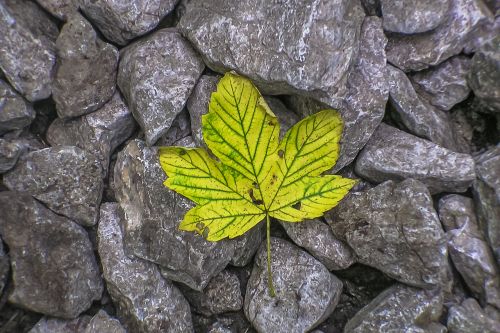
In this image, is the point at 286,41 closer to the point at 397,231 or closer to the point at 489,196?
the point at 397,231

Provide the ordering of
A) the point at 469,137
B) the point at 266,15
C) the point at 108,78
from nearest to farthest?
the point at 266,15
the point at 108,78
the point at 469,137

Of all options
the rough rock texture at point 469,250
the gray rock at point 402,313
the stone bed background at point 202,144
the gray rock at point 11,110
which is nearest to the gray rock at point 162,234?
the stone bed background at point 202,144

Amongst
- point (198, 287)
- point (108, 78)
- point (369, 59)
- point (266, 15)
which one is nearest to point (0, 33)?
point (108, 78)

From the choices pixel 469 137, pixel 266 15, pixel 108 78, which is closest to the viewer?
pixel 266 15

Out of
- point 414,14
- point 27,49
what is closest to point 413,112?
point 414,14

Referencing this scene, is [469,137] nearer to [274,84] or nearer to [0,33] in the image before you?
[274,84]
